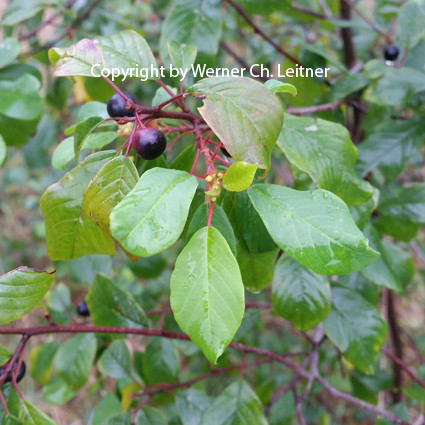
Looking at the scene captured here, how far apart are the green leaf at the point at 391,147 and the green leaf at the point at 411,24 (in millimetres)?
221

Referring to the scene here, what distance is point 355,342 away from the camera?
3.00 ft

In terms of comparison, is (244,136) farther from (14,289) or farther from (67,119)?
(67,119)

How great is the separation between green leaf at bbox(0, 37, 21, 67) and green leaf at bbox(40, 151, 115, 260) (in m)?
0.57

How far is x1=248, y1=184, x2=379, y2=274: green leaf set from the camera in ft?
1.53

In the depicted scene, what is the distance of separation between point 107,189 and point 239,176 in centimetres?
18

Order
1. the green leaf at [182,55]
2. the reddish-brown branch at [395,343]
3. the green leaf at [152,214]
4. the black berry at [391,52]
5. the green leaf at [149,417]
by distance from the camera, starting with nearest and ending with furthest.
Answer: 1. the green leaf at [152,214]
2. the green leaf at [182,55]
3. the green leaf at [149,417]
4. the black berry at [391,52]
5. the reddish-brown branch at [395,343]

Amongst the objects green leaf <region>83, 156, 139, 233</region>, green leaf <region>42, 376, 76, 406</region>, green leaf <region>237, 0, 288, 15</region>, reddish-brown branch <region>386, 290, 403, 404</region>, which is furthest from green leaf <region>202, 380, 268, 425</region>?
green leaf <region>237, 0, 288, 15</region>

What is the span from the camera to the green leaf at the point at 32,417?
0.68 metres

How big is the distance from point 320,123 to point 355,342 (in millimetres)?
506

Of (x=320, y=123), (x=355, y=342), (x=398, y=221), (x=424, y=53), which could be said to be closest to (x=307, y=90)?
(x=424, y=53)

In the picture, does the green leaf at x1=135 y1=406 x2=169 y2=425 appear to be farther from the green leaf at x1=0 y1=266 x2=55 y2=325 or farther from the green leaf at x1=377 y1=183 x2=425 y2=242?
the green leaf at x1=377 y1=183 x2=425 y2=242

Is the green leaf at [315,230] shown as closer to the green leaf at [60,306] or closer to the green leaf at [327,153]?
the green leaf at [327,153]

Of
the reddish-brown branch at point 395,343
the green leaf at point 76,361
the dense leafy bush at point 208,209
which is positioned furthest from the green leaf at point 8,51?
the reddish-brown branch at point 395,343

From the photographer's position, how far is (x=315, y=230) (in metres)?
0.48
